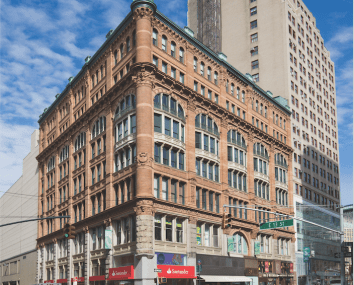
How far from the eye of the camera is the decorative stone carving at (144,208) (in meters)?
45.9

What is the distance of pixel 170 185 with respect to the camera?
50.0 metres

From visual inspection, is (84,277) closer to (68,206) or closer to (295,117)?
(68,206)

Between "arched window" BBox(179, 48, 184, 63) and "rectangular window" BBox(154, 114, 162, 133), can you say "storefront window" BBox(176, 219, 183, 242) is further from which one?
"arched window" BBox(179, 48, 184, 63)

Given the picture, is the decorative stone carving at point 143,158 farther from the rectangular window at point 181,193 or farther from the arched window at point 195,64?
the arched window at point 195,64

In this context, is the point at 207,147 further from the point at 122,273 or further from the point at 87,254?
the point at 87,254

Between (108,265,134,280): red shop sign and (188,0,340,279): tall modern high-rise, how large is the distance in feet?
127

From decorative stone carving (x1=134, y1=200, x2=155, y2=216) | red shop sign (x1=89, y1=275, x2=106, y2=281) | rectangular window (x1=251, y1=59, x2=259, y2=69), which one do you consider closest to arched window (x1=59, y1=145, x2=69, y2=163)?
red shop sign (x1=89, y1=275, x2=106, y2=281)

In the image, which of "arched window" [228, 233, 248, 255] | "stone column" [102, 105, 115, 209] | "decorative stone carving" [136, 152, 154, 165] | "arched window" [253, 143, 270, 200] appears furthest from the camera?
Answer: "arched window" [253, 143, 270, 200]

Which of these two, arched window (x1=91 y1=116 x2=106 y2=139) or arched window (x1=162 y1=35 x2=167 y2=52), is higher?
arched window (x1=162 y1=35 x2=167 y2=52)

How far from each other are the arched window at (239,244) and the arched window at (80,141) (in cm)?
2458

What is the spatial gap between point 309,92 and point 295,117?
→ 1189 cm

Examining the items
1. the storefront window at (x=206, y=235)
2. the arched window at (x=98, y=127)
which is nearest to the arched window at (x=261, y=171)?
the storefront window at (x=206, y=235)

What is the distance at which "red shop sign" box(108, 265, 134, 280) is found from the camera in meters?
45.4

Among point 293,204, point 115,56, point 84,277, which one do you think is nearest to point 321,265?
point 293,204
